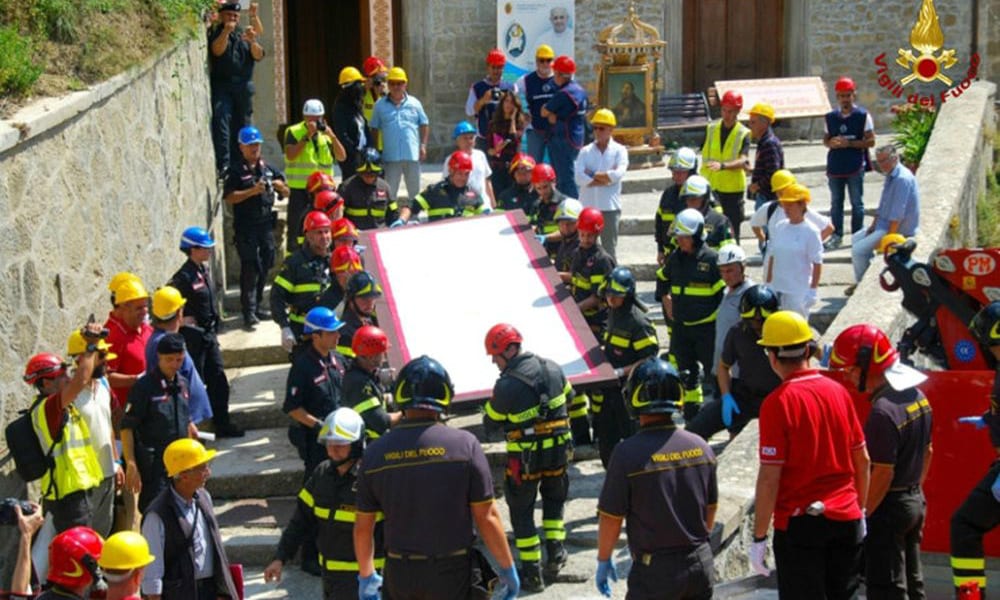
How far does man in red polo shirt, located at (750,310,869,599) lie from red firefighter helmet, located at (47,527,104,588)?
3153 mm

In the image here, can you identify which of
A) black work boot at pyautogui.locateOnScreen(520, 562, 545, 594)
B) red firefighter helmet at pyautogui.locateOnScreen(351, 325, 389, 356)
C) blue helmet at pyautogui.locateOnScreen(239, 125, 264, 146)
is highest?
blue helmet at pyautogui.locateOnScreen(239, 125, 264, 146)

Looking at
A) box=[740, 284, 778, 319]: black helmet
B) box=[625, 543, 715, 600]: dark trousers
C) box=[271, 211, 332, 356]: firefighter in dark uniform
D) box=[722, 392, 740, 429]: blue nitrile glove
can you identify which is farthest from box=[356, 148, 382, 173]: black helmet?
box=[625, 543, 715, 600]: dark trousers

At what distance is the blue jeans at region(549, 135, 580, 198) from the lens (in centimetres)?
1574

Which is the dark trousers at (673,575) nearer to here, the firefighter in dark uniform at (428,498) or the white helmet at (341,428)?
the firefighter in dark uniform at (428,498)

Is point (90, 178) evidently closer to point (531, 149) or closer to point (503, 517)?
point (503, 517)

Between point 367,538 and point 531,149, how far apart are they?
Result: 28.4 feet

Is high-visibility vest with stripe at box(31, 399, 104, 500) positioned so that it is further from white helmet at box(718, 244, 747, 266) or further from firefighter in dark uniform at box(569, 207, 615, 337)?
white helmet at box(718, 244, 747, 266)

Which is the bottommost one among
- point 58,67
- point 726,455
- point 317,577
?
point 317,577

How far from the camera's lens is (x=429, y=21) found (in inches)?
796

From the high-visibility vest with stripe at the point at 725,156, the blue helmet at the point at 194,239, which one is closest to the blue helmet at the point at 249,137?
the blue helmet at the point at 194,239

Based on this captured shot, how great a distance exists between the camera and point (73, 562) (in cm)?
725

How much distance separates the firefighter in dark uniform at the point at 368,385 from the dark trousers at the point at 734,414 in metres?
2.21

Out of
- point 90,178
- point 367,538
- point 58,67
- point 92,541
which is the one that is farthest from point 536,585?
point 58,67

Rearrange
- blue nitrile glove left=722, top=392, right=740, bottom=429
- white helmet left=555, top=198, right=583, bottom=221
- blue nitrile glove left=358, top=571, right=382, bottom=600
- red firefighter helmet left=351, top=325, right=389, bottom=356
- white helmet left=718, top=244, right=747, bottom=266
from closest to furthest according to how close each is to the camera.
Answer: blue nitrile glove left=358, top=571, right=382, bottom=600 < red firefighter helmet left=351, top=325, right=389, bottom=356 < blue nitrile glove left=722, top=392, right=740, bottom=429 < white helmet left=718, top=244, right=747, bottom=266 < white helmet left=555, top=198, right=583, bottom=221
